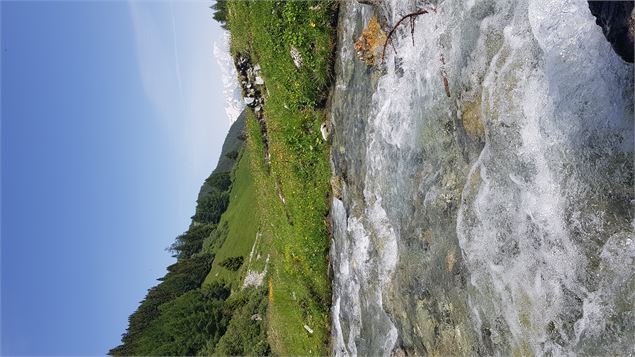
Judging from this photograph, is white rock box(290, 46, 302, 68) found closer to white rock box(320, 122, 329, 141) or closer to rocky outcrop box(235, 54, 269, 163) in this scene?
white rock box(320, 122, 329, 141)

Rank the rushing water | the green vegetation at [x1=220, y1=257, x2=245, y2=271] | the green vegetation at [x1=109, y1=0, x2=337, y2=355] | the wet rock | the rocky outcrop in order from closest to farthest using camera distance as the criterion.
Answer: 1. the wet rock
2. the rushing water
3. the green vegetation at [x1=109, y1=0, x2=337, y2=355]
4. the rocky outcrop
5. the green vegetation at [x1=220, y1=257, x2=245, y2=271]

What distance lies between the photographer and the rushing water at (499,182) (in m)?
5.78

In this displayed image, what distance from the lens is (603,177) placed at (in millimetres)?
5789

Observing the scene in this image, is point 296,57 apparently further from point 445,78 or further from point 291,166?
point 445,78

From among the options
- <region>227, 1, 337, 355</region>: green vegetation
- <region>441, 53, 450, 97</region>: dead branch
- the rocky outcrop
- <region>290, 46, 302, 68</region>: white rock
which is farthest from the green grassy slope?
<region>441, 53, 450, 97</region>: dead branch

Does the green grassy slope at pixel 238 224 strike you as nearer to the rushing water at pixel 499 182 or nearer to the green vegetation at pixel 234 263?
the green vegetation at pixel 234 263

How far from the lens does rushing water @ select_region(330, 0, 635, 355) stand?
5.78m

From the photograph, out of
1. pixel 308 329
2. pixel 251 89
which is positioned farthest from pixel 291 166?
pixel 308 329

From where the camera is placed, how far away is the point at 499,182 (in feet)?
23.9

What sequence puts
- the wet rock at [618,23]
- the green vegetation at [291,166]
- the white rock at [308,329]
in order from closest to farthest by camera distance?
1. the wet rock at [618,23]
2. the green vegetation at [291,166]
3. the white rock at [308,329]

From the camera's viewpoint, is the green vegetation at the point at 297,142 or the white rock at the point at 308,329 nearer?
the green vegetation at the point at 297,142

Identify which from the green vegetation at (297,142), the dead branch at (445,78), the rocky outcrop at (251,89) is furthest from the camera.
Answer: the rocky outcrop at (251,89)

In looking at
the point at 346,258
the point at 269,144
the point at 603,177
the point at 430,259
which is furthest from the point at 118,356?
the point at 603,177

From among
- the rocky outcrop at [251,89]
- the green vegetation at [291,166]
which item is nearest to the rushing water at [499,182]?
the green vegetation at [291,166]
